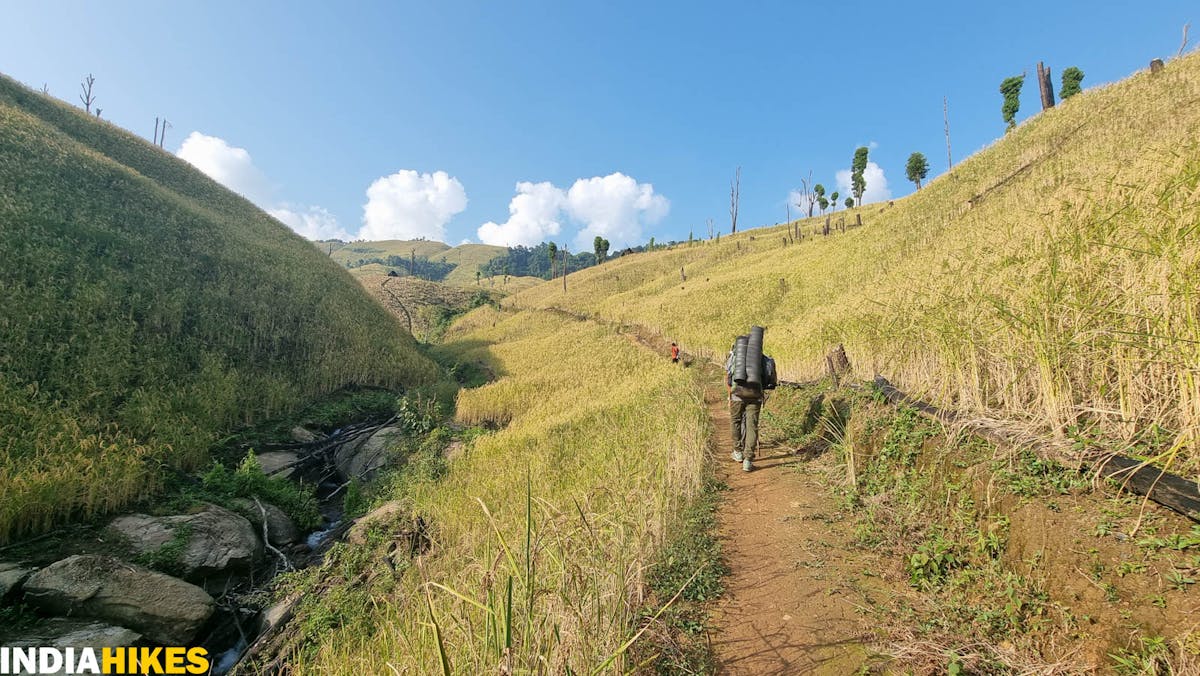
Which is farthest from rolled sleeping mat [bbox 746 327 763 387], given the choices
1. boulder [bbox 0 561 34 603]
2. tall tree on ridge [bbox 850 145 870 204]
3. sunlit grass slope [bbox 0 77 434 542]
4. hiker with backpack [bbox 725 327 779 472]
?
tall tree on ridge [bbox 850 145 870 204]

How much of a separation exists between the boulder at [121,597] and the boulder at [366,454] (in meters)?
5.39

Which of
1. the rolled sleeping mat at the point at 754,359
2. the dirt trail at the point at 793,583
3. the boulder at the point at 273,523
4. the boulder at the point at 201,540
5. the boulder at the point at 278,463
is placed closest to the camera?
the dirt trail at the point at 793,583

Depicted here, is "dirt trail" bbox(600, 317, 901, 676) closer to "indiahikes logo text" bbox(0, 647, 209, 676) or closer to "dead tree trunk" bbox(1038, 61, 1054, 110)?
"indiahikes logo text" bbox(0, 647, 209, 676)

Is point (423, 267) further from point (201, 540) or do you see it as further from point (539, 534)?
point (539, 534)

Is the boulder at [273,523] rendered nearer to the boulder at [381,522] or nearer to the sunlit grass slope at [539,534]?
the boulder at [381,522]

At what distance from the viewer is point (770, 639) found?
3.15 meters

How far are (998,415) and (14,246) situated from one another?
2300 centimetres

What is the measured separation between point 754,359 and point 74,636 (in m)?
9.07

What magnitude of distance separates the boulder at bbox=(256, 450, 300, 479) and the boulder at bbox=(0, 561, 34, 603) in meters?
4.54

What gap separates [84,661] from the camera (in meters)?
4.62

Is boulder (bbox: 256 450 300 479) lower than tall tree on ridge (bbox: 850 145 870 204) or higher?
lower

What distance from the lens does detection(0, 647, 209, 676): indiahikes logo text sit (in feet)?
14.7

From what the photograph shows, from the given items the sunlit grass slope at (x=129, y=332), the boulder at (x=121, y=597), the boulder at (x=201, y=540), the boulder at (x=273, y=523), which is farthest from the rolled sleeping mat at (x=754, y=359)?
the sunlit grass slope at (x=129, y=332)

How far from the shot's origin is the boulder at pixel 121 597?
5.34 meters
